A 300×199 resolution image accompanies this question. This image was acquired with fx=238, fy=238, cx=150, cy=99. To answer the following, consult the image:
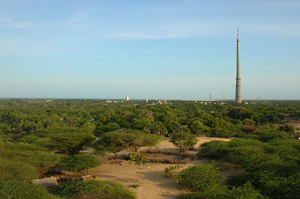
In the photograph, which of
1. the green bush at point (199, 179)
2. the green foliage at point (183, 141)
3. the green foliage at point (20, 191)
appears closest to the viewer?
the green foliage at point (20, 191)

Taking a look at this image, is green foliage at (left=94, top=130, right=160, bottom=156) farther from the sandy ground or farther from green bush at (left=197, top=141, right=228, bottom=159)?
green bush at (left=197, top=141, right=228, bottom=159)

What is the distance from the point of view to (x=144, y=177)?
16156 millimetres

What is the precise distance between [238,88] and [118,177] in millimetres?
81995

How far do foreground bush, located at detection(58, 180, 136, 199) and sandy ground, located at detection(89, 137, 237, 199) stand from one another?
1469 millimetres

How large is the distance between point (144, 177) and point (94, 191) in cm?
526

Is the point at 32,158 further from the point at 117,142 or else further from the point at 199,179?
the point at 199,179

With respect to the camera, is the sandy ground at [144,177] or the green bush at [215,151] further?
the green bush at [215,151]

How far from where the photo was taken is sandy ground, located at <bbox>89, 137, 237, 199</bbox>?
13530mm

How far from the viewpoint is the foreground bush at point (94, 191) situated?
11289 millimetres

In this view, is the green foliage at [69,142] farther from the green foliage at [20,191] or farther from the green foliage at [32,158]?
the green foliage at [20,191]

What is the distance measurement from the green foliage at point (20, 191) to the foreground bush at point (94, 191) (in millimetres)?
1356

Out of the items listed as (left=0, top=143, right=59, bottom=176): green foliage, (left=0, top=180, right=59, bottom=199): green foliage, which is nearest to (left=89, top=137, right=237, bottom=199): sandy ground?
(left=0, top=143, right=59, bottom=176): green foliage

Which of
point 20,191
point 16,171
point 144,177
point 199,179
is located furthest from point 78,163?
point 199,179

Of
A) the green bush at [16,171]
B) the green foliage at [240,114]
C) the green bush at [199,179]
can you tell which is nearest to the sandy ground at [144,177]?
the green bush at [199,179]
